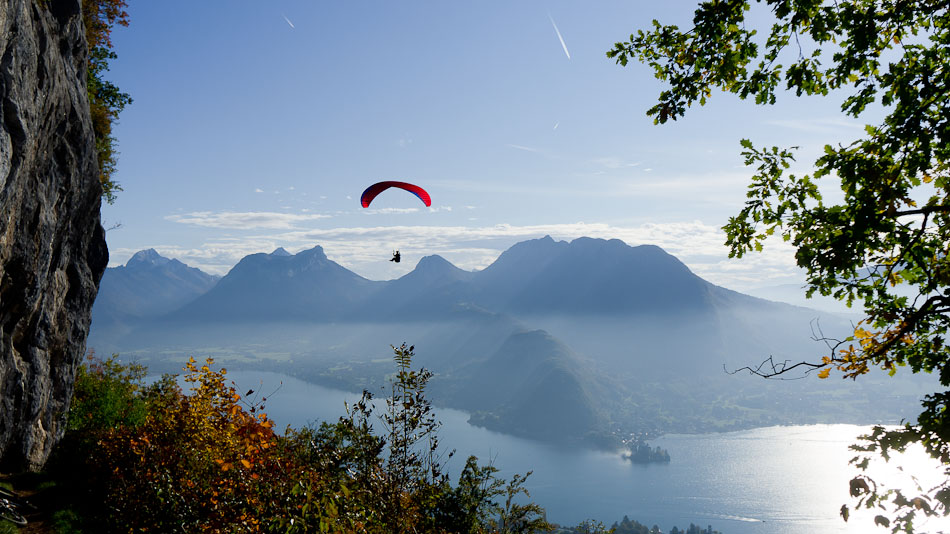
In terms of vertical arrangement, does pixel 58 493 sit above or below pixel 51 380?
below

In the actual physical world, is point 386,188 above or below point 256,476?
above

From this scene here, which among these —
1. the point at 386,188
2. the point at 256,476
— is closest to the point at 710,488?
the point at 386,188

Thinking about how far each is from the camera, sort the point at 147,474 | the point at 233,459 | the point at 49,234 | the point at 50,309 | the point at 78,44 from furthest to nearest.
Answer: the point at 78,44 < the point at 50,309 < the point at 49,234 < the point at 147,474 < the point at 233,459

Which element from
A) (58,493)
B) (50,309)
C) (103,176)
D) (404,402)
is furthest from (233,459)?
(103,176)

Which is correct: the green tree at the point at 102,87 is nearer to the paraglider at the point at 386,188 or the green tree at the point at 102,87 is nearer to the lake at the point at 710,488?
the paraglider at the point at 386,188

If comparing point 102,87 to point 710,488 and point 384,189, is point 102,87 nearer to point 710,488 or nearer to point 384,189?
point 384,189

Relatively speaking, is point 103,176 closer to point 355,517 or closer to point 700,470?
point 355,517
